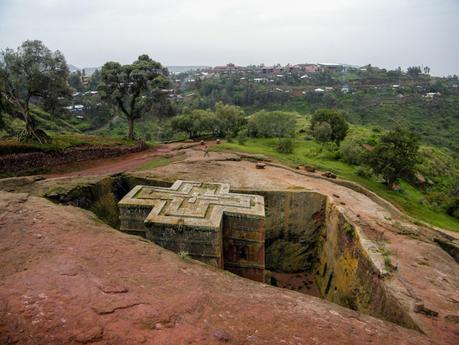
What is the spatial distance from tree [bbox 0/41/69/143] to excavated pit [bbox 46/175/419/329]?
7.08 meters

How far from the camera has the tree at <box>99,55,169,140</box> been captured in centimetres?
2284

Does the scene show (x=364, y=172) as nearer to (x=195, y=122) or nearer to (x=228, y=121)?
(x=228, y=121)

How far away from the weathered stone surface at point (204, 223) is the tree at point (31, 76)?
10624 mm

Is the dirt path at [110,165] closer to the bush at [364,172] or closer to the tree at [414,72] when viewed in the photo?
the bush at [364,172]

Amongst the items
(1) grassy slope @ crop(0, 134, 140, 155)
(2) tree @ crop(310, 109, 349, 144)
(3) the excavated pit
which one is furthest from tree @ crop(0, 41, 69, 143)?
(2) tree @ crop(310, 109, 349, 144)

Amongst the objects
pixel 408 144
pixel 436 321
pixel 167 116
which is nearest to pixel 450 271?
pixel 436 321

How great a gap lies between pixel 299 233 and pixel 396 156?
10115 millimetres

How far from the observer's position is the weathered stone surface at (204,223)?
9.66m

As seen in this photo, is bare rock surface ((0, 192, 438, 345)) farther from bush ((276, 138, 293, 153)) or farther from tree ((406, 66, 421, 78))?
tree ((406, 66, 421, 78))

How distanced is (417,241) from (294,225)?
539 centimetres

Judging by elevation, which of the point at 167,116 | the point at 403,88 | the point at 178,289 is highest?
the point at 403,88

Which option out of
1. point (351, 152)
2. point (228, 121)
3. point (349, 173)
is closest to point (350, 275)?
point (349, 173)

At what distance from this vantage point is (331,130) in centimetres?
3114

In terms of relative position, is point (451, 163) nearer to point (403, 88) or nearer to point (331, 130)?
point (331, 130)
